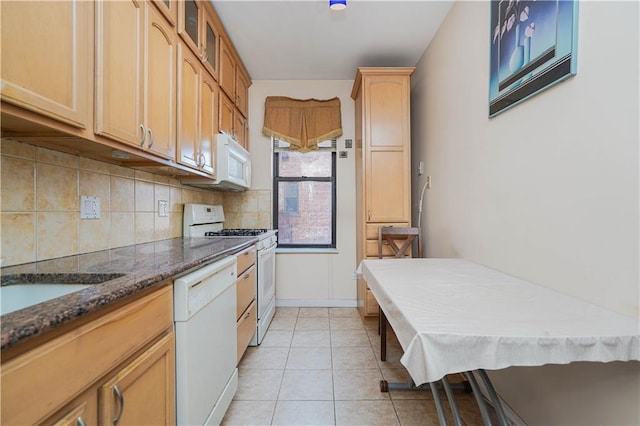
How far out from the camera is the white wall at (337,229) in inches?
140

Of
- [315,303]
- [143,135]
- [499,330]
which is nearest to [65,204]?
[143,135]

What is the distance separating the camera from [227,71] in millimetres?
2754

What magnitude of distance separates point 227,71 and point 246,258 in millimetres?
1794

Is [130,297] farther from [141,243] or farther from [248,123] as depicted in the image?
[248,123]

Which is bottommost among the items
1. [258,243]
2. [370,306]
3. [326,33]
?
[370,306]

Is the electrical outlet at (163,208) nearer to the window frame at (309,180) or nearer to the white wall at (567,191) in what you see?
the window frame at (309,180)

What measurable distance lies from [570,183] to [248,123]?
3.17m

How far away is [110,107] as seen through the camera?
119 centimetres

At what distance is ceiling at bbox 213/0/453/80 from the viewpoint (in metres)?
2.31

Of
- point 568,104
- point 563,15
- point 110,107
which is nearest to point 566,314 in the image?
point 568,104

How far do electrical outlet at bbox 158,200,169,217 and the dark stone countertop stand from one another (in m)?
0.48

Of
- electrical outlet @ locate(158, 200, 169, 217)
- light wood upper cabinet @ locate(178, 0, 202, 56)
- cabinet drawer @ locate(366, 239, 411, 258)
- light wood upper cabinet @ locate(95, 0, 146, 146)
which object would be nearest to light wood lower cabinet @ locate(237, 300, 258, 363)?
electrical outlet @ locate(158, 200, 169, 217)

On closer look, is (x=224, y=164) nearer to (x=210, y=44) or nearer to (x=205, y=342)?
(x=210, y=44)

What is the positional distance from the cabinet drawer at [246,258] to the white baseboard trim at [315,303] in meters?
1.30
